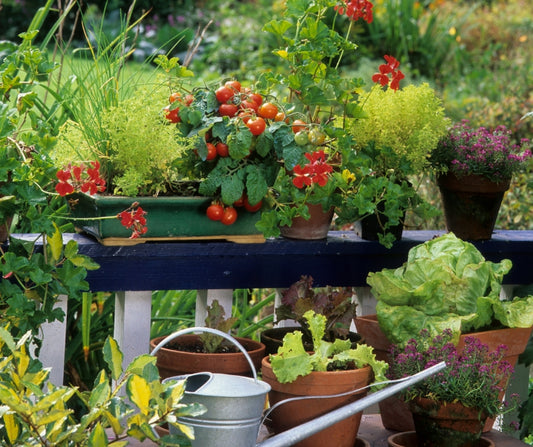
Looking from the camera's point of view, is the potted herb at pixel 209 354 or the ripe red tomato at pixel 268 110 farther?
the ripe red tomato at pixel 268 110

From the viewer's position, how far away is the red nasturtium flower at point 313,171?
73.3 inches

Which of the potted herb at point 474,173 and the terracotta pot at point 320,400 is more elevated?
the potted herb at point 474,173

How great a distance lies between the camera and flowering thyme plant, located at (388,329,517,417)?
1.72 m

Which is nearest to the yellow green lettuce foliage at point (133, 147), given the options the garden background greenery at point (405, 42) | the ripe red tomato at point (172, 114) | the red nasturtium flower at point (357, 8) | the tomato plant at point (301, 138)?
the ripe red tomato at point (172, 114)

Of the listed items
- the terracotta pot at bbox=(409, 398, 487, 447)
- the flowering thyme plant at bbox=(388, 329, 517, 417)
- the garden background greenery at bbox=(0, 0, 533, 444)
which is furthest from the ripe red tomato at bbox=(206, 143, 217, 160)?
the garden background greenery at bbox=(0, 0, 533, 444)

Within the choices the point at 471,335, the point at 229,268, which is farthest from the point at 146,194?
the point at 471,335

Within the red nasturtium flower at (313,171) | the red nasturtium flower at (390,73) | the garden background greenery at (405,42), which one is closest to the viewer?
the red nasturtium flower at (313,171)

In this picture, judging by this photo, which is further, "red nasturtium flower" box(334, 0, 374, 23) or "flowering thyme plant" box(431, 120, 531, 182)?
"flowering thyme plant" box(431, 120, 531, 182)

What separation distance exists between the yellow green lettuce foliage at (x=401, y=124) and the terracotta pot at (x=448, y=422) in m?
0.64

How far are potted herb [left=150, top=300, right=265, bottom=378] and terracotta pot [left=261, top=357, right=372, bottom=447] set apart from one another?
2.6 inches

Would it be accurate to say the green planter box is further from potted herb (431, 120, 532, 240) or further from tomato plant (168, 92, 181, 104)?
potted herb (431, 120, 532, 240)

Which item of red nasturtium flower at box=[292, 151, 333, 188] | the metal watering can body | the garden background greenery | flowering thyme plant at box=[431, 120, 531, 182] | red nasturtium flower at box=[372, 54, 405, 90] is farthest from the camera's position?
the garden background greenery

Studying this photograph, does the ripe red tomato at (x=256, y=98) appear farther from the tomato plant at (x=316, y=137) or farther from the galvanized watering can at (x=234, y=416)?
the galvanized watering can at (x=234, y=416)

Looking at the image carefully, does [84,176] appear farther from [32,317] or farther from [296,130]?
[296,130]
